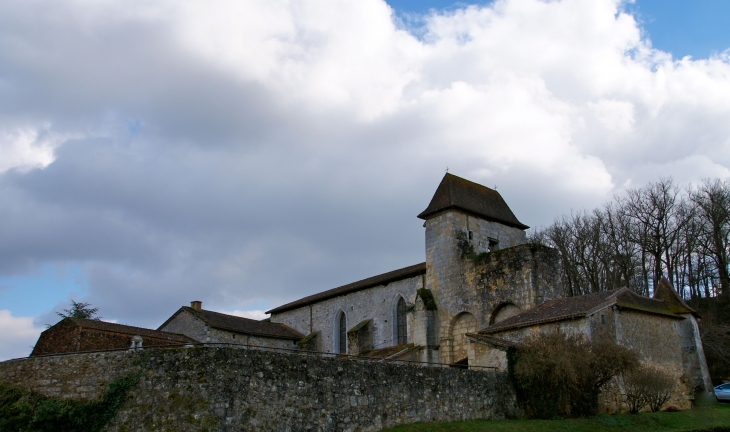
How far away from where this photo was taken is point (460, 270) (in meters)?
31.2

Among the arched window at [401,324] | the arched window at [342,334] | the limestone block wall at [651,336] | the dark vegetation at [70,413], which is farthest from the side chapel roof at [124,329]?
the limestone block wall at [651,336]

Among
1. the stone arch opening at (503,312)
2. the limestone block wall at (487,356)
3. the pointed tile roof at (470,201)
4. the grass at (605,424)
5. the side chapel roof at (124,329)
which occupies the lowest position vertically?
the grass at (605,424)

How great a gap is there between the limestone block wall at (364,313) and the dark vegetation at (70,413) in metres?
18.6

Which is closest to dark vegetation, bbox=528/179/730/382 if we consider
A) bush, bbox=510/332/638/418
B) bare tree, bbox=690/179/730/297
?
bare tree, bbox=690/179/730/297

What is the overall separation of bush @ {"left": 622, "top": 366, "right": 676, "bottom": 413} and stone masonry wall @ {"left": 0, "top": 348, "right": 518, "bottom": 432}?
772 centimetres

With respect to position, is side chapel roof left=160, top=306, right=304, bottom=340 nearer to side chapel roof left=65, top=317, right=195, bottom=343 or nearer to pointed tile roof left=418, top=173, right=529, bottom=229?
side chapel roof left=65, top=317, right=195, bottom=343

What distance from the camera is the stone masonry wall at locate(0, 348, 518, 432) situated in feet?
49.8

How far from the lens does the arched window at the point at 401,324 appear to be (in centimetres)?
3384

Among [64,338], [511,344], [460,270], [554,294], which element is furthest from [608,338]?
[64,338]

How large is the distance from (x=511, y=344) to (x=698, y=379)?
10102 mm

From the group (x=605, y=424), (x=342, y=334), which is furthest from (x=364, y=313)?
(x=605, y=424)

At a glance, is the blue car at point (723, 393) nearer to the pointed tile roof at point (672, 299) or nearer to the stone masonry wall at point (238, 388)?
the pointed tile roof at point (672, 299)

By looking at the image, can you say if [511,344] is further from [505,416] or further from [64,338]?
[64,338]

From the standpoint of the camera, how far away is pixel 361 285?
120 ft
